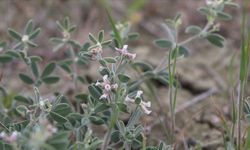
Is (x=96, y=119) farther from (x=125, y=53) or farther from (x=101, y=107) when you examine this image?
(x=125, y=53)

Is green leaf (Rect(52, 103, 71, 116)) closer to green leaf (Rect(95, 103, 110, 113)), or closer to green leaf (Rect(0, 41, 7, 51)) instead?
green leaf (Rect(95, 103, 110, 113))

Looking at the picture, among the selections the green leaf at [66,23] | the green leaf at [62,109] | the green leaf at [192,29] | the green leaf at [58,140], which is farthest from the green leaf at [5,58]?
the green leaf at [192,29]

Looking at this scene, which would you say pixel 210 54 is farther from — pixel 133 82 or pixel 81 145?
pixel 81 145

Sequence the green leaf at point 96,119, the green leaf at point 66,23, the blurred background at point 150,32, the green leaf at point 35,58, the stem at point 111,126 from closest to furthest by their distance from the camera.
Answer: the stem at point 111,126 < the green leaf at point 96,119 < the green leaf at point 35,58 < the green leaf at point 66,23 < the blurred background at point 150,32

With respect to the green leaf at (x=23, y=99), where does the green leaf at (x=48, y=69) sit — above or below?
above

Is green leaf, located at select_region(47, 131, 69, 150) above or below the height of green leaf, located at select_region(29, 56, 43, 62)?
below

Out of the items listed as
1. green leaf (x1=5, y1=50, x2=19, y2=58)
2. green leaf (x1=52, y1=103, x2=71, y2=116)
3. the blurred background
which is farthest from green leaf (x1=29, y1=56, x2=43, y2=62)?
the blurred background

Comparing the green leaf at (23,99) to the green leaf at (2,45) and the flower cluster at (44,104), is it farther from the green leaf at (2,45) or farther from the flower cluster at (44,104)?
the flower cluster at (44,104)

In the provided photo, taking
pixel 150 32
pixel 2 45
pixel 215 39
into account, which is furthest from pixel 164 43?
pixel 150 32
